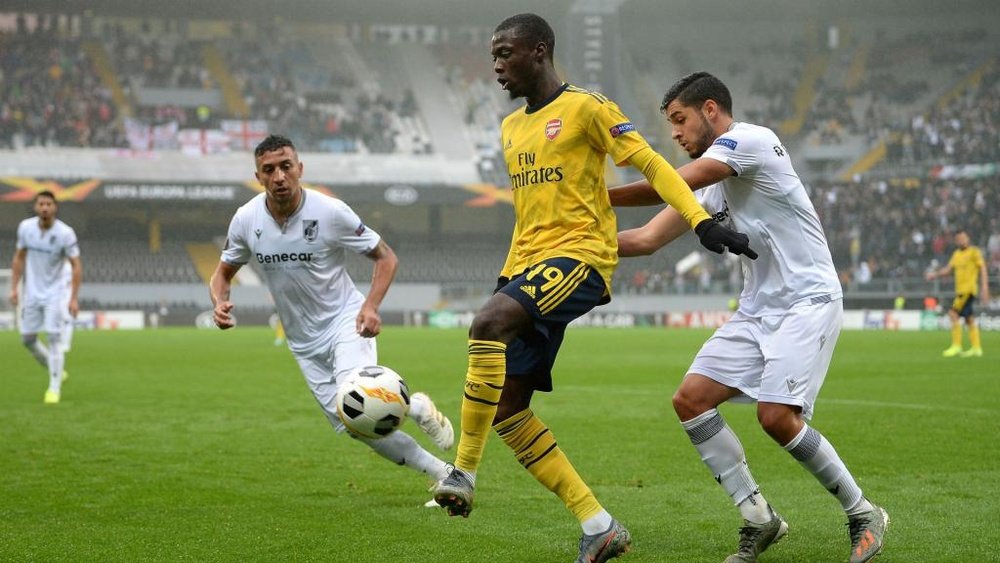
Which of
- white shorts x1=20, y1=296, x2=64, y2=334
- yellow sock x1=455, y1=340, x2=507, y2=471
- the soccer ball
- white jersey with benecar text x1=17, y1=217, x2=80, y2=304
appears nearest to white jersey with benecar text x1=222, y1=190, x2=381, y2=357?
the soccer ball

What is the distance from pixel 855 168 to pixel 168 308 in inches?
1125

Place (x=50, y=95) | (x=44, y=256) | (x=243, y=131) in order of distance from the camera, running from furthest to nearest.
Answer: (x=243, y=131)
(x=50, y=95)
(x=44, y=256)

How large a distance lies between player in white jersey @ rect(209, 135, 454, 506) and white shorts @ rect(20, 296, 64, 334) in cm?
714

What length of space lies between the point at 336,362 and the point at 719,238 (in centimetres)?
312

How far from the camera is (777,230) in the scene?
553cm

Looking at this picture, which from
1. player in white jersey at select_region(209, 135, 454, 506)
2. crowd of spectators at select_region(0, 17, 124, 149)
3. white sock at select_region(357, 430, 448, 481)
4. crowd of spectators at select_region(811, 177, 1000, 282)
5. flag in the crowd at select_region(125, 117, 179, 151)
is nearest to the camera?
white sock at select_region(357, 430, 448, 481)

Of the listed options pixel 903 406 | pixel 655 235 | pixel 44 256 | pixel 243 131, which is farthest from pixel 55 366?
pixel 243 131

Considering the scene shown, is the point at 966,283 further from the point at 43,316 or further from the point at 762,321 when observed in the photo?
the point at 762,321

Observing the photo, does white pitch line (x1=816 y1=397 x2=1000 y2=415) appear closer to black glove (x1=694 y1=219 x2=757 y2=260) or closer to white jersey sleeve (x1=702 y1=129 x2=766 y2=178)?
white jersey sleeve (x1=702 y1=129 x2=766 y2=178)

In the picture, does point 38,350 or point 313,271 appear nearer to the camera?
point 313,271

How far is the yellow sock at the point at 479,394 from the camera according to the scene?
16.3 ft

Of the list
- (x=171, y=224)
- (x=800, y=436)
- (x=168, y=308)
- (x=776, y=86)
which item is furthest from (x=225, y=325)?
(x=776, y=86)

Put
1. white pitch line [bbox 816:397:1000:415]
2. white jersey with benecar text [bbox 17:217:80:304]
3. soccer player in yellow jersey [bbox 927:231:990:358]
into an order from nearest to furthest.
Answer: white pitch line [bbox 816:397:1000:415] < white jersey with benecar text [bbox 17:217:80:304] < soccer player in yellow jersey [bbox 927:231:990:358]

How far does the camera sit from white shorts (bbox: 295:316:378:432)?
23.3ft
